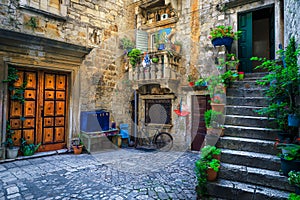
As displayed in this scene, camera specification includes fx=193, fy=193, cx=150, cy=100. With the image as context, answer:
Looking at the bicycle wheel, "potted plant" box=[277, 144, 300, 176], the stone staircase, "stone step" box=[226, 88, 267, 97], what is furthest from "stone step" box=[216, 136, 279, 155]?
the bicycle wheel

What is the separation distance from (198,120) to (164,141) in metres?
1.47

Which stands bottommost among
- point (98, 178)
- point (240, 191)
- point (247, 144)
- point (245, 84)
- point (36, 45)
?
point (98, 178)

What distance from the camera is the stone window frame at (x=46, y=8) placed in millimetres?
5094

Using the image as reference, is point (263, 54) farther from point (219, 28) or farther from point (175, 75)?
point (175, 75)

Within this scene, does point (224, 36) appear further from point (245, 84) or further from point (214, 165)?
point (214, 165)

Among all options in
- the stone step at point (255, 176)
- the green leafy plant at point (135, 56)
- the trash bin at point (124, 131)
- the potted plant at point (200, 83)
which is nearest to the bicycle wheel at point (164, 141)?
the trash bin at point (124, 131)

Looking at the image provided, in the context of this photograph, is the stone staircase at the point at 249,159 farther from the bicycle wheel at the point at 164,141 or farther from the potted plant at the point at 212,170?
the bicycle wheel at the point at 164,141

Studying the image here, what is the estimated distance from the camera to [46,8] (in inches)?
218

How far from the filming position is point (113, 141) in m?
6.74

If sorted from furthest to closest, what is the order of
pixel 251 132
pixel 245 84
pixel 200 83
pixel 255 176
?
pixel 200 83 < pixel 245 84 < pixel 251 132 < pixel 255 176

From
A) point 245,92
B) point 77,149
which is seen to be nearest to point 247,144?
point 245,92

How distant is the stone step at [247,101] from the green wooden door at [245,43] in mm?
2431

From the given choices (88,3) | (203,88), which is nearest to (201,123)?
(203,88)

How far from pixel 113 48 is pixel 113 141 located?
136 inches
